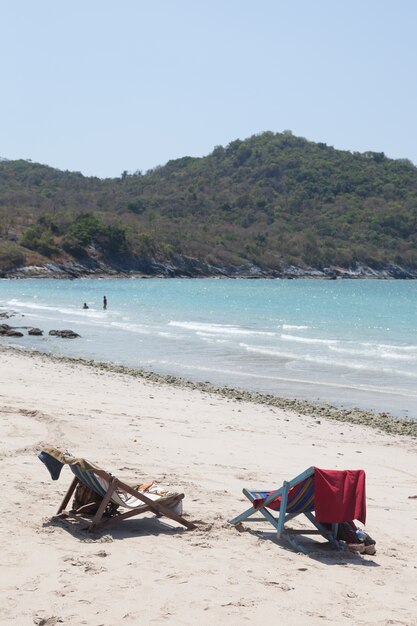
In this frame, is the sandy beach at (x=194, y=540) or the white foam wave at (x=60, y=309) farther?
the white foam wave at (x=60, y=309)

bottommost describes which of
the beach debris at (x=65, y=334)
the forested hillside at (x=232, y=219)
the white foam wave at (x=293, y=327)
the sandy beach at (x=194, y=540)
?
the beach debris at (x=65, y=334)

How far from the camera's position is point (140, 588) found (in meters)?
5.26

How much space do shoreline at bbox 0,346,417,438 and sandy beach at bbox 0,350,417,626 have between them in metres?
1.20

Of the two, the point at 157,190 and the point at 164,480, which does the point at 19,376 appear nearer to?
the point at 164,480

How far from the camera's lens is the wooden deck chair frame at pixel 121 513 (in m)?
6.49

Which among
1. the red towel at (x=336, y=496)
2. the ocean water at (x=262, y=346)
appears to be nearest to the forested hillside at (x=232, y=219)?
the ocean water at (x=262, y=346)

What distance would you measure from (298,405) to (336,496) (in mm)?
9640

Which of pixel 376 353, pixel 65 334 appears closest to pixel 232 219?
pixel 65 334

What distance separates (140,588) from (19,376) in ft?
42.6

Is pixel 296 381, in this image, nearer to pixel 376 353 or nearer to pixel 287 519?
pixel 376 353

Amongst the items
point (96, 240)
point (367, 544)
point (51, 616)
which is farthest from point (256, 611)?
point (96, 240)

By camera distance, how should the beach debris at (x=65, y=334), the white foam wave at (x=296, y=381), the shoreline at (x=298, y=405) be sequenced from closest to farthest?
1. the shoreline at (x=298, y=405)
2. the white foam wave at (x=296, y=381)
3. the beach debris at (x=65, y=334)

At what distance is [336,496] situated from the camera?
6262mm

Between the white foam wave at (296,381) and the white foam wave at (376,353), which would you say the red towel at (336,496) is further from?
the white foam wave at (376,353)
